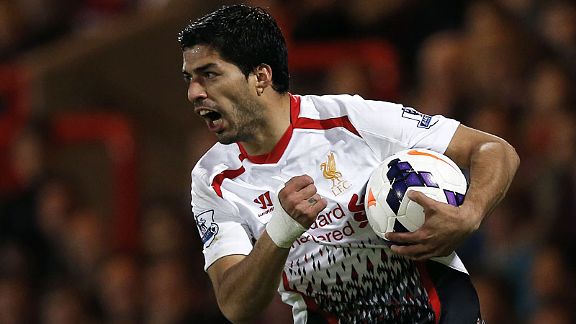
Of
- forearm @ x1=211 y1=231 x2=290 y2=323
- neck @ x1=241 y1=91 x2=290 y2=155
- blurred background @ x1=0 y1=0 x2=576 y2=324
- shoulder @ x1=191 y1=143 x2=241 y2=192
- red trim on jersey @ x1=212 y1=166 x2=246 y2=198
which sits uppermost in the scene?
neck @ x1=241 y1=91 x2=290 y2=155

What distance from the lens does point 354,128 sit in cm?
446

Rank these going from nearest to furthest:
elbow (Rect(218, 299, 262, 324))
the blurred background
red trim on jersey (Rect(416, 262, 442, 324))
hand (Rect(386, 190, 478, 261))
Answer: hand (Rect(386, 190, 478, 261)) → elbow (Rect(218, 299, 262, 324)) → red trim on jersey (Rect(416, 262, 442, 324)) → the blurred background

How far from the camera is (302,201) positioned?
3988mm

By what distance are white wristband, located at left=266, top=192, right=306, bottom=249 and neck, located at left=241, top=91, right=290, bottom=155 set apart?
1.57ft

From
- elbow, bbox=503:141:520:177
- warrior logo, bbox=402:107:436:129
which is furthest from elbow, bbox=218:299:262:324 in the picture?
elbow, bbox=503:141:520:177

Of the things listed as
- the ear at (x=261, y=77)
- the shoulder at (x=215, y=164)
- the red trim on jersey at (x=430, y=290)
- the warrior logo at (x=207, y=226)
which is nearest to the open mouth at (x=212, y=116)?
→ the ear at (x=261, y=77)

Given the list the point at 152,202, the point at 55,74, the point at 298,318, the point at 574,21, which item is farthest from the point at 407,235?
the point at 55,74

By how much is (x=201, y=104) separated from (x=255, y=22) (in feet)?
1.33

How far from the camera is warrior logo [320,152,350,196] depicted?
443 cm

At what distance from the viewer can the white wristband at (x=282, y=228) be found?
13.2 feet

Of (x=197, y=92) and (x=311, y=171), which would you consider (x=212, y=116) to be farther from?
(x=311, y=171)

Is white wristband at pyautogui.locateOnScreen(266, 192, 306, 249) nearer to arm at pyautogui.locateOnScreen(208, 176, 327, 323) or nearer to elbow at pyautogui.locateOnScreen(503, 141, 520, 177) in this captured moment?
arm at pyautogui.locateOnScreen(208, 176, 327, 323)

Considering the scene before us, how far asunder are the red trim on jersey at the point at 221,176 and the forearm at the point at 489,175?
90cm

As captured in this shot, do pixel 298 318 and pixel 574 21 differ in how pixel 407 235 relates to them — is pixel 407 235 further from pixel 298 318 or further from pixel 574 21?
pixel 574 21
